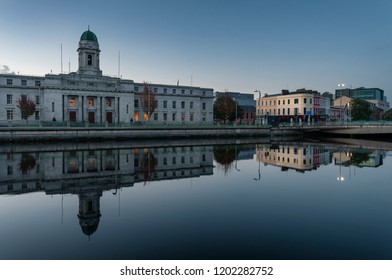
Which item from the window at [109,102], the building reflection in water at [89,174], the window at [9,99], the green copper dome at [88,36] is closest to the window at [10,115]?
the window at [9,99]

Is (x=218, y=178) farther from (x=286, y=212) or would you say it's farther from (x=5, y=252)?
(x=5, y=252)

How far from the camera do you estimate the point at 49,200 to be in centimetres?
1551

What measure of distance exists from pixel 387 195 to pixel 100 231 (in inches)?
607

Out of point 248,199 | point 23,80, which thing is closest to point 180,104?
point 23,80

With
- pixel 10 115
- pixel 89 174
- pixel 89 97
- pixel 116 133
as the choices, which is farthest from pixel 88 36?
pixel 89 174

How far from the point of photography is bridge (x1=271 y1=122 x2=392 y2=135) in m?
66.2

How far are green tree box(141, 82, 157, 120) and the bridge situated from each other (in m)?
32.0

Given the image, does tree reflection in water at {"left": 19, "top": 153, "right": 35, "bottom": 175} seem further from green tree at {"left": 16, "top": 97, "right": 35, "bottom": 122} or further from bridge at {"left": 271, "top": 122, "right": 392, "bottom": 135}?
bridge at {"left": 271, "top": 122, "right": 392, "bottom": 135}

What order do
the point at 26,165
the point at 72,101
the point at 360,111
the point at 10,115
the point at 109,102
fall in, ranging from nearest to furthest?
the point at 26,165 → the point at 10,115 → the point at 72,101 → the point at 109,102 → the point at 360,111

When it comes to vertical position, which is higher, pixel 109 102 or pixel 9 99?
pixel 109 102

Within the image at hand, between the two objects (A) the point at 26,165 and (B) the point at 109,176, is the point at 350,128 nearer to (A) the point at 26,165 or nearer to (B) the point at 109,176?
(B) the point at 109,176

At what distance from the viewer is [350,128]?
72.8 m

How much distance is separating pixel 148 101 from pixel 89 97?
47.4 ft

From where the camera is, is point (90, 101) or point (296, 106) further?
point (296, 106)
